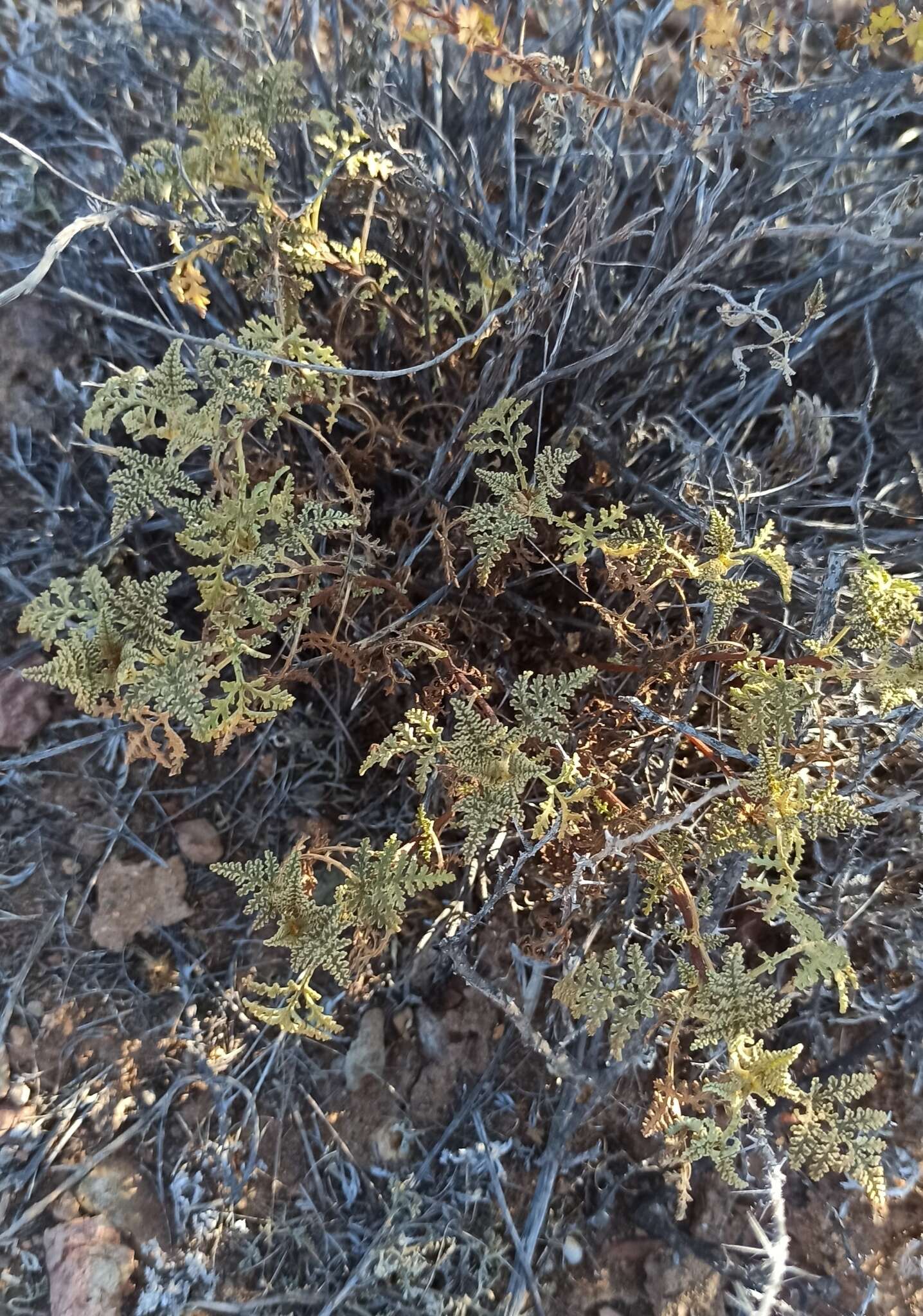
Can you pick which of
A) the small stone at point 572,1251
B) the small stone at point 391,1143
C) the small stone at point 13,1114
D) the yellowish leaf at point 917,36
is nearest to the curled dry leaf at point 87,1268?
the small stone at point 13,1114

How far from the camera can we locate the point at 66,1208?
5.01 ft

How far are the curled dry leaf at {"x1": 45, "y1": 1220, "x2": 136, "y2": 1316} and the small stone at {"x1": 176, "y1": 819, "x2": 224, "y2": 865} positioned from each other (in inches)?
24.2

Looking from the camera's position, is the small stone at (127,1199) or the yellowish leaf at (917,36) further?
the small stone at (127,1199)

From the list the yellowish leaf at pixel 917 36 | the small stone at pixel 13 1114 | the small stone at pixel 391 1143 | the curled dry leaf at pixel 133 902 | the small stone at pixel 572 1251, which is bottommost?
the small stone at pixel 572 1251

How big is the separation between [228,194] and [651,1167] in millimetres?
1935

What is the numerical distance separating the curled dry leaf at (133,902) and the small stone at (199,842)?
0.04 meters

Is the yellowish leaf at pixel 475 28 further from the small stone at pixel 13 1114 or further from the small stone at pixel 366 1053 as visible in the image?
the small stone at pixel 13 1114

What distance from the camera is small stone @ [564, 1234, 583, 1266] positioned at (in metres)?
1.52

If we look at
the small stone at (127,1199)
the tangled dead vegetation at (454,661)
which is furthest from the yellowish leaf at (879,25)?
the small stone at (127,1199)

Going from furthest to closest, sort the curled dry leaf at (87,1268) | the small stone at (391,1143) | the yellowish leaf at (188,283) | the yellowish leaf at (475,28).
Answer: the small stone at (391,1143) < the curled dry leaf at (87,1268) < the yellowish leaf at (188,283) < the yellowish leaf at (475,28)

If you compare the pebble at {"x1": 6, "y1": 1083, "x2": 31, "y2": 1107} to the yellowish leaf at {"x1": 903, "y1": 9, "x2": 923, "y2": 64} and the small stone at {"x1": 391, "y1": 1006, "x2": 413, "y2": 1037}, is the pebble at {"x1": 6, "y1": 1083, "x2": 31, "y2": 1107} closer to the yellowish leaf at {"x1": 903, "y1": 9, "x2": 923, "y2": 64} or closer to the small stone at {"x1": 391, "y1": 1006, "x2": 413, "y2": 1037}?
the small stone at {"x1": 391, "y1": 1006, "x2": 413, "y2": 1037}

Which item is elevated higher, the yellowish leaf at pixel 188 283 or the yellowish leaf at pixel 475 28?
the yellowish leaf at pixel 475 28

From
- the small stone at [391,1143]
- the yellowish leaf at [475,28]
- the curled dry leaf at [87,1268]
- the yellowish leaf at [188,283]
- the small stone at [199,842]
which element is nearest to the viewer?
the yellowish leaf at [475,28]

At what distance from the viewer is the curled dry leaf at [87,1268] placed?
57.2 inches
